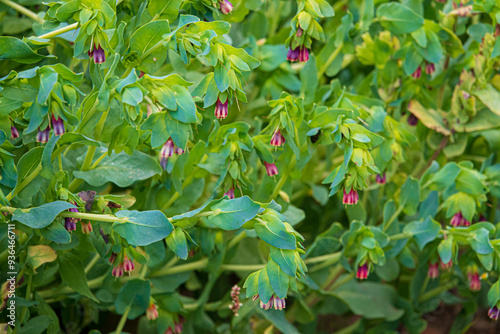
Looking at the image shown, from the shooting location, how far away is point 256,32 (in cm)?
195

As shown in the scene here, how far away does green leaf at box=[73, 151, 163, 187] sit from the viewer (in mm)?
1337

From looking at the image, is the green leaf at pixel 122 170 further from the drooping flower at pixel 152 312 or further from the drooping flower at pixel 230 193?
the drooping flower at pixel 152 312

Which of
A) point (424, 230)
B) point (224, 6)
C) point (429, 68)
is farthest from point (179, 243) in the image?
point (429, 68)

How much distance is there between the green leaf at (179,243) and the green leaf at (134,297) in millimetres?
376

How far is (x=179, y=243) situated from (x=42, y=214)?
0.28 m

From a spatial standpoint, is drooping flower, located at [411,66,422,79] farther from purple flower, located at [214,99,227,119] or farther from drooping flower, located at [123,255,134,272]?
drooping flower, located at [123,255,134,272]

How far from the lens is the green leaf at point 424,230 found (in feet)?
4.91

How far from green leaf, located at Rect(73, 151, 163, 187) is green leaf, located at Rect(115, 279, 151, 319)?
11.9 inches

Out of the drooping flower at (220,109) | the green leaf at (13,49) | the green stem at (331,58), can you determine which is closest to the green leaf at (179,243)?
the drooping flower at (220,109)

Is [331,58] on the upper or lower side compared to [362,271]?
upper

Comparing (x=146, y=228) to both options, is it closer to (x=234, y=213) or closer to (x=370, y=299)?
(x=234, y=213)

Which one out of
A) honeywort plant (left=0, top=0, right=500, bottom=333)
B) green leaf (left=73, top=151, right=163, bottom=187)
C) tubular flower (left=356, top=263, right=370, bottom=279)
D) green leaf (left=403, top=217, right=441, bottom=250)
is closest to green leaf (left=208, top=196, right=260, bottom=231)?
honeywort plant (left=0, top=0, right=500, bottom=333)

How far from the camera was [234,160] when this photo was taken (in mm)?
1317

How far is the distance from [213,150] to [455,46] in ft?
2.81
